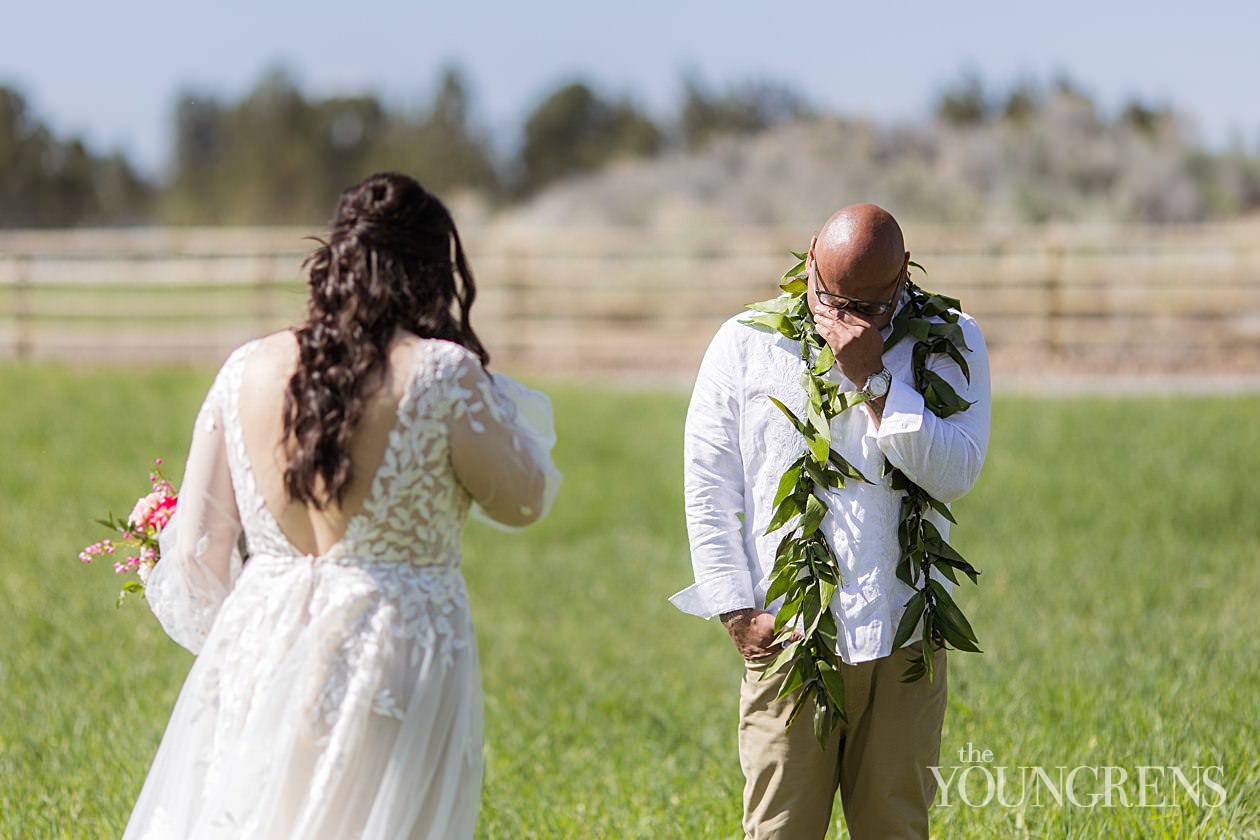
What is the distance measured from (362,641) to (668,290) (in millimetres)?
19946

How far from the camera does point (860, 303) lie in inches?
124

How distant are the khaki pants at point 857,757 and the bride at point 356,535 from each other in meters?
0.68

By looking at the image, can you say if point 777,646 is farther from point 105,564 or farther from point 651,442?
point 651,442

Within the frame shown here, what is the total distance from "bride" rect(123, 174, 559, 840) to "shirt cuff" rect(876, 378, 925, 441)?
720 millimetres


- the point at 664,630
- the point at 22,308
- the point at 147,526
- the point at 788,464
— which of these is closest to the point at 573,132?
the point at 22,308

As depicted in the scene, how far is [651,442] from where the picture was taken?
14.9m

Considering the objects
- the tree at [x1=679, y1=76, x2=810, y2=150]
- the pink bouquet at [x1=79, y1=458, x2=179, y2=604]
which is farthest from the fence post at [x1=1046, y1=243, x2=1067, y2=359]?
the tree at [x1=679, y1=76, x2=810, y2=150]

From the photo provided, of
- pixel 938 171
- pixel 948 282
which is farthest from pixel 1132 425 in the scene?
pixel 938 171

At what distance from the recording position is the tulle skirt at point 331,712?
290 centimetres

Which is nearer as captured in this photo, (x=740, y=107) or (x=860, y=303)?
(x=860, y=303)

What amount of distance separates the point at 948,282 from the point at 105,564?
13.2 meters

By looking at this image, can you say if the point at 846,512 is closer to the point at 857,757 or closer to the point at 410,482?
the point at 857,757

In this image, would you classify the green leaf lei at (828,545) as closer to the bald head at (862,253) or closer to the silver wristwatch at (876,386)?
the silver wristwatch at (876,386)

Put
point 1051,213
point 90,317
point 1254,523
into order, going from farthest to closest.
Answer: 1. point 1051,213
2. point 90,317
3. point 1254,523
